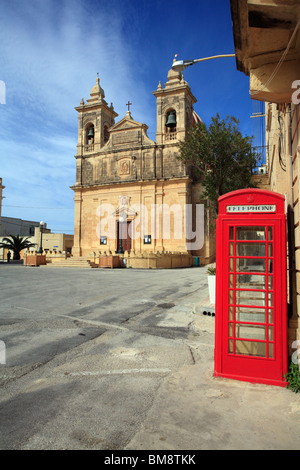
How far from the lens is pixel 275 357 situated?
3508mm

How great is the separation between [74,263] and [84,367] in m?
25.1

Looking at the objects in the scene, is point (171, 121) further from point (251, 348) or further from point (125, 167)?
point (251, 348)

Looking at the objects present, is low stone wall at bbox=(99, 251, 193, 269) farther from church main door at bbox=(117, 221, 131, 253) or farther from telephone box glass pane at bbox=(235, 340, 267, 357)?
telephone box glass pane at bbox=(235, 340, 267, 357)

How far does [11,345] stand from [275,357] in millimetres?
3886

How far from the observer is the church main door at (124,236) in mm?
33938

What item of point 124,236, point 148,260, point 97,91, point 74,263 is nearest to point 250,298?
point 148,260

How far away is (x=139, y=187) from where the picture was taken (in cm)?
3375

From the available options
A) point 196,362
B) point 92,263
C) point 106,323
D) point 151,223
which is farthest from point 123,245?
point 196,362

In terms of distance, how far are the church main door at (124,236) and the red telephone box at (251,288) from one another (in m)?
30.2

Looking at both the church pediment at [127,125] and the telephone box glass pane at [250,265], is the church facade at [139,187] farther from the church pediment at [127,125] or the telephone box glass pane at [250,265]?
the telephone box glass pane at [250,265]

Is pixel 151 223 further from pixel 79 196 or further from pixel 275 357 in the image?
pixel 275 357

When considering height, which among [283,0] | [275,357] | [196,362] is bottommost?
[196,362]

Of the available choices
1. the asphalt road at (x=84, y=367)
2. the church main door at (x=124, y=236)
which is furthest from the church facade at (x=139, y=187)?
the asphalt road at (x=84, y=367)

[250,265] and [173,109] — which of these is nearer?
[250,265]
